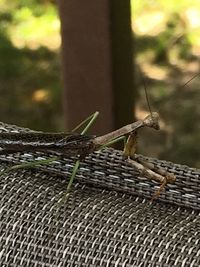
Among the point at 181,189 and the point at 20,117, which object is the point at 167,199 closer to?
the point at 181,189

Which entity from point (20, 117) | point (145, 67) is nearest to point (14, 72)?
point (20, 117)

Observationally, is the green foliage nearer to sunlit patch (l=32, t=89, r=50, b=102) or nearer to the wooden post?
sunlit patch (l=32, t=89, r=50, b=102)

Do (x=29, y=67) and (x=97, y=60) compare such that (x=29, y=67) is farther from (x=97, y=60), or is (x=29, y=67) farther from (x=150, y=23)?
(x=97, y=60)

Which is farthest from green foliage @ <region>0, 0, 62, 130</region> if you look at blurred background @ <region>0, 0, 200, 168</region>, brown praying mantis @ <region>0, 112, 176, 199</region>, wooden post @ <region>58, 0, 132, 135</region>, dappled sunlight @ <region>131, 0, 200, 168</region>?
brown praying mantis @ <region>0, 112, 176, 199</region>

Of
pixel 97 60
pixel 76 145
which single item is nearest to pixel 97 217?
pixel 76 145

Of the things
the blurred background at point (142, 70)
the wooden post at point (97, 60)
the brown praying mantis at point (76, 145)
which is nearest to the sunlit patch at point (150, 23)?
the blurred background at point (142, 70)

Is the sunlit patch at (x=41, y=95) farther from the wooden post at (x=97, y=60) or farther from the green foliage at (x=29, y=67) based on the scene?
the wooden post at (x=97, y=60)

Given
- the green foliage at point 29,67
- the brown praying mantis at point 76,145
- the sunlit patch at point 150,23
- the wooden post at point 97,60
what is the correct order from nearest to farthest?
the brown praying mantis at point 76,145
the wooden post at point 97,60
the green foliage at point 29,67
the sunlit patch at point 150,23
